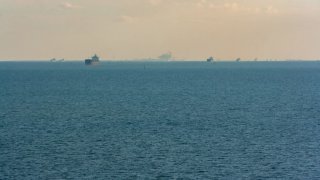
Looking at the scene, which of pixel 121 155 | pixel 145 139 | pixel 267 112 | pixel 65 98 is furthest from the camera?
pixel 65 98

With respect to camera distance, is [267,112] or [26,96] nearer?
[267,112]

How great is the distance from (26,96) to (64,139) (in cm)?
8825

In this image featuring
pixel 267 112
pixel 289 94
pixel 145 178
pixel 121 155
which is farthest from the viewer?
pixel 289 94

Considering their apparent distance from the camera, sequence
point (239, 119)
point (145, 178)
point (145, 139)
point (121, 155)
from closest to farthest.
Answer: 1. point (145, 178)
2. point (121, 155)
3. point (145, 139)
4. point (239, 119)

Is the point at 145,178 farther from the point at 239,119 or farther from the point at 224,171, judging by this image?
the point at 239,119

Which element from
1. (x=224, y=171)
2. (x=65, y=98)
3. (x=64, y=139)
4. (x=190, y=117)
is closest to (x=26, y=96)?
(x=65, y=98)

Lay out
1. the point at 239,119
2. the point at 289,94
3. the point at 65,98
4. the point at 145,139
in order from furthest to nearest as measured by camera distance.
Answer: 1. the point at 289,94
2. the point at 65,98
3. the point at 239,119
4. the point at 145,139

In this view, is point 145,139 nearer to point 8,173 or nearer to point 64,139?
point 64,139

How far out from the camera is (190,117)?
116 meters

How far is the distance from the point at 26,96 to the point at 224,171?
115 meters

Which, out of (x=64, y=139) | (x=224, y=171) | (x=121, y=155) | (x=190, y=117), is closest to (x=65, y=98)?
(x=190, y=117)

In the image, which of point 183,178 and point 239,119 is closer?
point 183,178

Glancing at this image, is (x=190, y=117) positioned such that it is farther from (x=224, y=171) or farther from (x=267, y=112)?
(x=224, y=171)

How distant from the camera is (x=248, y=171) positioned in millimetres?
66125
